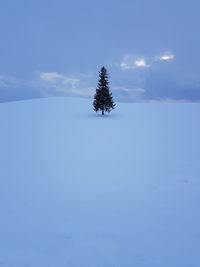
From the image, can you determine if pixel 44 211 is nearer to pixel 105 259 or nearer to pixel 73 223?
pixel 73 223

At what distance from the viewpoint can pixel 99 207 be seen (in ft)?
→ 19.5

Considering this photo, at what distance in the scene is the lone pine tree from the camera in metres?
28.2

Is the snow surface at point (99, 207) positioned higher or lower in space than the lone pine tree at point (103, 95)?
lower

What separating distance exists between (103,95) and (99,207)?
942 inches

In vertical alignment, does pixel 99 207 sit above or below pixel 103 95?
below

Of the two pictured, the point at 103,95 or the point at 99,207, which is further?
the point at 103,95

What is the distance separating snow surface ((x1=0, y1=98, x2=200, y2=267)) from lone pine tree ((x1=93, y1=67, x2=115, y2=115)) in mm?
16889

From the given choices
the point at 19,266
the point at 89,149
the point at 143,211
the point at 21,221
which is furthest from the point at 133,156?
the point at 19,266

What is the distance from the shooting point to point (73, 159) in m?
10.8

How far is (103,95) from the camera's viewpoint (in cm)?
2828

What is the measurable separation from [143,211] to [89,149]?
748cm

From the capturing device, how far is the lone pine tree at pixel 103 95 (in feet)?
92.7

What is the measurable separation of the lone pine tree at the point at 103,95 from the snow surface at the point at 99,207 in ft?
55.4

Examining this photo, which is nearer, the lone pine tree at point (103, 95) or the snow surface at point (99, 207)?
the snow surface at point (99, 207)
